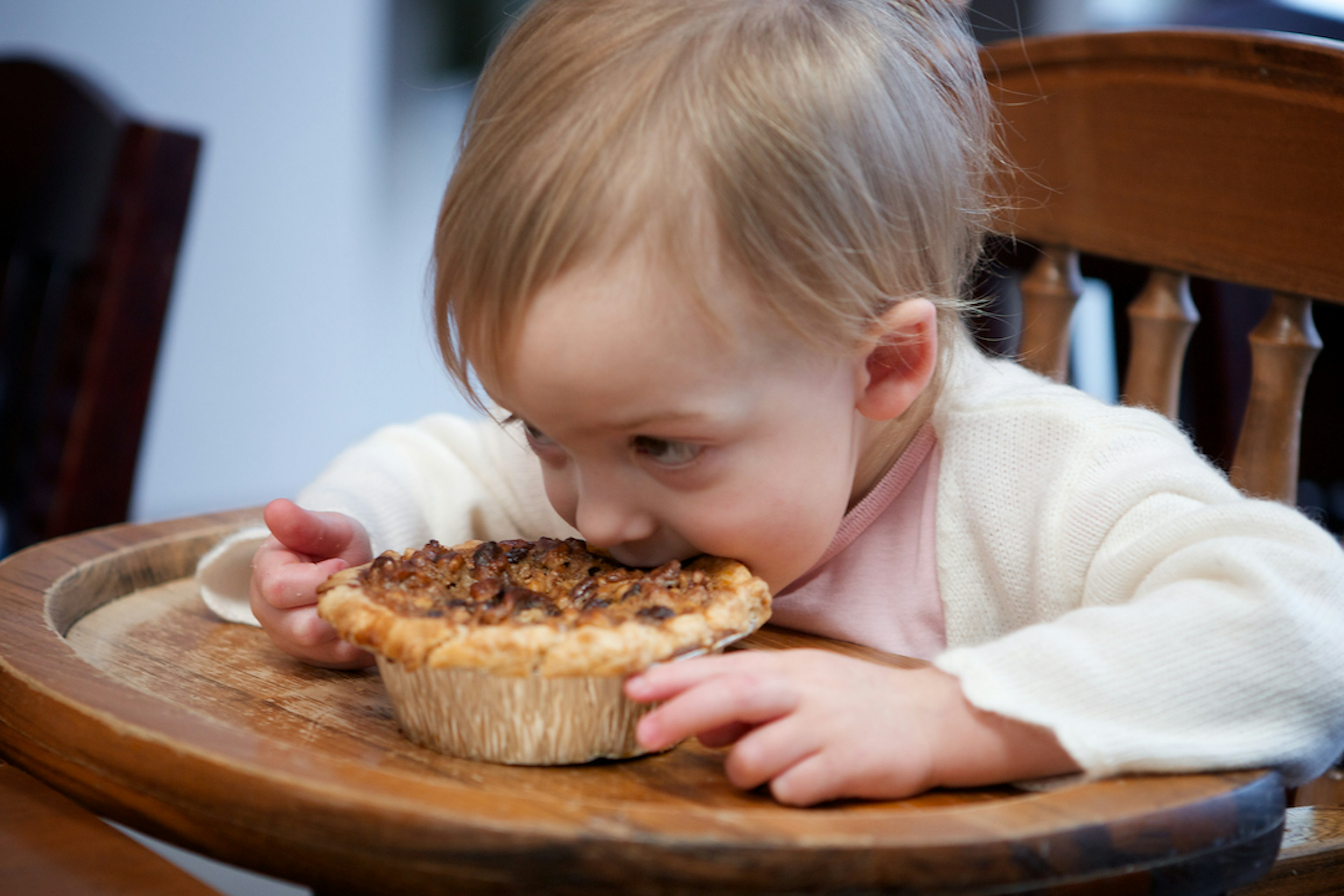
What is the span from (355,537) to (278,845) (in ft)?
1.46

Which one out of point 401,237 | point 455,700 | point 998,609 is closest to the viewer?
point 455,700

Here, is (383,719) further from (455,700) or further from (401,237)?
(401,237)

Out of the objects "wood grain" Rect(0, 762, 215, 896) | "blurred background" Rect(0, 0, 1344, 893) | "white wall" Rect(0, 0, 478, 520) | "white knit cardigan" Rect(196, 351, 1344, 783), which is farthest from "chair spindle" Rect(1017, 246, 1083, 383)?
"white wall" Rect(0, 0, 478, 520)

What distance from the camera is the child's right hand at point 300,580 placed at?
2.47ft

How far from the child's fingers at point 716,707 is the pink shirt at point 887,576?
327 mm

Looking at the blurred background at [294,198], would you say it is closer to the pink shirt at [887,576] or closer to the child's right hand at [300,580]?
the pink shirt at [887,576]

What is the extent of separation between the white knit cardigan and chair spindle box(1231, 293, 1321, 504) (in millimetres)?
183

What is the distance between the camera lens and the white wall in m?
2.83

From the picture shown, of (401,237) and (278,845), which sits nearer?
(278,845)

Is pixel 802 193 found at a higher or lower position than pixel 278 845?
higher

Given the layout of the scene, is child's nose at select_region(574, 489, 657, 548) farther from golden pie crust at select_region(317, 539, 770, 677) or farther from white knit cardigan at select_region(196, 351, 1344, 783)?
white knit cardigan at select_region(196, 351, 1344, 783)

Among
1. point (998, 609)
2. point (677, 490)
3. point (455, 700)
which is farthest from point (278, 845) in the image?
point (998, 609)

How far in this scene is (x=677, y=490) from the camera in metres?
0.73

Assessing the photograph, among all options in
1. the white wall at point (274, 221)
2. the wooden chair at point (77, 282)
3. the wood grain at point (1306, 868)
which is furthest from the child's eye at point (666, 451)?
the white wall at point (274, 221)
